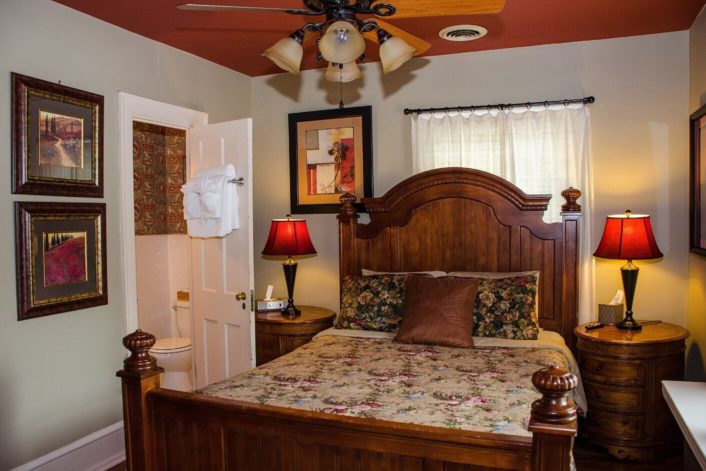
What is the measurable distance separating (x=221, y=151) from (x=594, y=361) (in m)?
2.62

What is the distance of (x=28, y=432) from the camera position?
2863 millimetres

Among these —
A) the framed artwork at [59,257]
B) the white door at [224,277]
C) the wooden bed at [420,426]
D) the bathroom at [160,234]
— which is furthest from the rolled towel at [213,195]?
the bathroom at [160,234]

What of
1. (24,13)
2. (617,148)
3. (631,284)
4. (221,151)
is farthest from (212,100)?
(631,284)

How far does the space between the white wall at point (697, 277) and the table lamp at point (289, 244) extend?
2.44 metres

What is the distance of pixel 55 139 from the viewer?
2.98 meters

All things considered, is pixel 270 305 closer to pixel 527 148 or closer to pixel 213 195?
pixel 213 195

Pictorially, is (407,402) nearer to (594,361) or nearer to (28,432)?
(594,361)

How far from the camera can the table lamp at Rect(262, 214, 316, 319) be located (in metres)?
3.96

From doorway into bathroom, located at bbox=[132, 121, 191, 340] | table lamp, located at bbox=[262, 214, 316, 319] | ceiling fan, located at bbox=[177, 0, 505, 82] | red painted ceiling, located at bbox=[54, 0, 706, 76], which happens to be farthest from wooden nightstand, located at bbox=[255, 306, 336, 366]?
ceiling fan, located at bbox=[177, 0, 505, 82]

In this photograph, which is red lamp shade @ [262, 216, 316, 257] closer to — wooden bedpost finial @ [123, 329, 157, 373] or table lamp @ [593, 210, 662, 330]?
wooden bedpost finial @ [123, 329, 157, 373]

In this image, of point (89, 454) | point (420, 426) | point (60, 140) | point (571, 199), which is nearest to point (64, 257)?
point (60, 140)

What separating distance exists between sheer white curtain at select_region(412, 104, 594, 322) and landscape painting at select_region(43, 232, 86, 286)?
223cm

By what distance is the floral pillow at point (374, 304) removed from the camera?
11.5ft

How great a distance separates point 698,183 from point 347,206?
2188 mm
